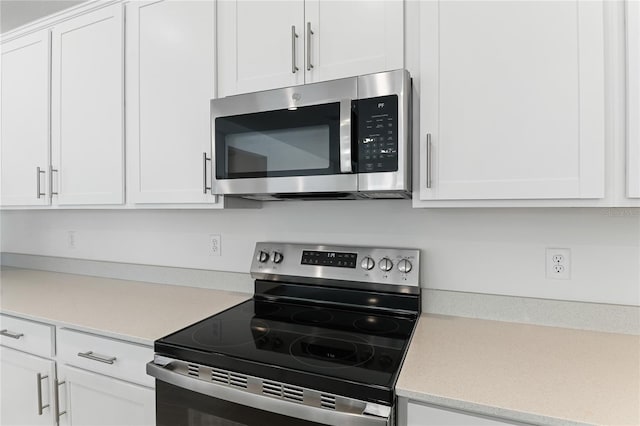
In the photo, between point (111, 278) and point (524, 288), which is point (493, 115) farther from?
point (111, 278)

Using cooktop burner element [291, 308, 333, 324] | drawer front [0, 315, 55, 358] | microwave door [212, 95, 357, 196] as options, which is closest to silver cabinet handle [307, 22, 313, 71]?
microwave door [212, 95, 357, 196]

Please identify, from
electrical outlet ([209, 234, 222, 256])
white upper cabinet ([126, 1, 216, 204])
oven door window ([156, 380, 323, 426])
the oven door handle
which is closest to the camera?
the oven door handle

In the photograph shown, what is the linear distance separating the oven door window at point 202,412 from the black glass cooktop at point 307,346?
10cm

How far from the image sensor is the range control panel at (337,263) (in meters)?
1.42

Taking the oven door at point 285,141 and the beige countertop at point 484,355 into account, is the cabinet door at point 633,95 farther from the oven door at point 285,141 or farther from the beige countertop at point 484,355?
the oven door at point 285,141

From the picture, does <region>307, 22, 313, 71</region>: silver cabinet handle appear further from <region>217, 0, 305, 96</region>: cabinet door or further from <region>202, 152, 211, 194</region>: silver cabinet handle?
<region>202, 152, 211, 194</region>: silver cabinet handle

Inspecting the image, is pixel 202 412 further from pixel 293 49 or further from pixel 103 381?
pixel 293 49

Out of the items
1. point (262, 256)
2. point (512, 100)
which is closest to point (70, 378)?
point (262, 256)

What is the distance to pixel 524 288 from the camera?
1.31 metres

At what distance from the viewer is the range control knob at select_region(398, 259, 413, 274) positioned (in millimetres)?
1409

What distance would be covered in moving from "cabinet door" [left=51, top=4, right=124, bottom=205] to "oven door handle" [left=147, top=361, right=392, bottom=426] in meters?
0.97

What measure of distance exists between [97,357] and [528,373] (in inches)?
54.9

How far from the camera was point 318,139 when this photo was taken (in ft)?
4.14

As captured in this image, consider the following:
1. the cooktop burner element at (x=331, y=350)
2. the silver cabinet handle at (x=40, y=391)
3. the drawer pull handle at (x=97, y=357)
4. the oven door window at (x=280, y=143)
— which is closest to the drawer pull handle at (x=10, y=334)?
the silver cabinet handle at (x=40, y=391)
